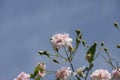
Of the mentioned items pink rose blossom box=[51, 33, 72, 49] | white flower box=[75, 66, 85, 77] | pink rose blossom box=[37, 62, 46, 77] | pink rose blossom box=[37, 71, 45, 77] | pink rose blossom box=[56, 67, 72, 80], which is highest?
pink rose blossom box=[51, 33, 72, 49]

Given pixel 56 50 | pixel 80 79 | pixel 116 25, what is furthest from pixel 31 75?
pixel 116 25

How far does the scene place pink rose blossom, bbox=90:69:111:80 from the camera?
4648 mm

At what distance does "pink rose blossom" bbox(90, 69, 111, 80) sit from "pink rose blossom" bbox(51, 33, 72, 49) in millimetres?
478

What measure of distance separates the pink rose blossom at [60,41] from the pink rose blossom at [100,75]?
0.48 m

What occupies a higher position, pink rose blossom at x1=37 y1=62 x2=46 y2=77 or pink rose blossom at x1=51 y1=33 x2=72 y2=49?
pink rose blossom at x1=51 y1=33 x2=72 y2=49

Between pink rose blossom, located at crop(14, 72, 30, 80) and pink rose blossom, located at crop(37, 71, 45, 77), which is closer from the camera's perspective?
pink rose blossom, located at crop(37, 71, 45, 77)

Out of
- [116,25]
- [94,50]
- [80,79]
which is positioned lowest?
[80,79]

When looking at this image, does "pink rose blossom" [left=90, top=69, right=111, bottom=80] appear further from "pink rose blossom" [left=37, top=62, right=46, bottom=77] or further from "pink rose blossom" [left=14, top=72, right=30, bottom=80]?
"pink rose blossom" [left=14, top=72, right=30, bottom=80]

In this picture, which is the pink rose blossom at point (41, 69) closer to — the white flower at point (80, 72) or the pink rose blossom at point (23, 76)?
the pink rose blossom at point (23, 76)

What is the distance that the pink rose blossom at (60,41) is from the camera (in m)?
4.87

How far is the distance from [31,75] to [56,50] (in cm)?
52

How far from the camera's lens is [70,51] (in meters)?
4.61

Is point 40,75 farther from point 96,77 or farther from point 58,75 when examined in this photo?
point 96,77

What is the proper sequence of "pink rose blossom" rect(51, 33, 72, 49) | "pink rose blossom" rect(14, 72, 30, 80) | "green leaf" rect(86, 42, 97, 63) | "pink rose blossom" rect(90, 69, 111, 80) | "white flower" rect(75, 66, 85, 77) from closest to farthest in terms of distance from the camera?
"white flower" rect(75, 66, 85, 77) < "green leaf" rect(86, 42, 97, 63) < "pink rose blossom" rect(90, 69, 111, 80) < "pink rose blossom" rect(51, 33, 72, 49) < "pink rose blossom" rect(14, 72, 30, 80)
